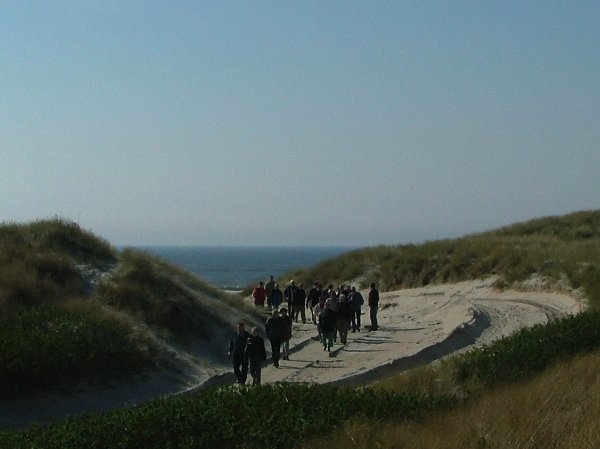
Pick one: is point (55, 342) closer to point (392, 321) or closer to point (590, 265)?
point (392, 321)

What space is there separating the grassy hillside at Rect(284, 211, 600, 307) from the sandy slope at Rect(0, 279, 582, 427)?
1.46 m

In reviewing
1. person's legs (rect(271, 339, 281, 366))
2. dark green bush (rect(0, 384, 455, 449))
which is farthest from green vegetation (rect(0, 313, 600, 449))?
person's legs (rect(271, 339, 281, 366))

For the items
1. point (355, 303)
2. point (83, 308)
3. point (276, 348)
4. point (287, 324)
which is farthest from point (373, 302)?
point (83, 308)

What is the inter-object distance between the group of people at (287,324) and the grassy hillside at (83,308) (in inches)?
84.3

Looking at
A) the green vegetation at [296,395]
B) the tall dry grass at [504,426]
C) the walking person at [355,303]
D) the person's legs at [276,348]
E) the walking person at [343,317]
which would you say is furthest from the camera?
the walking person at [355,303]

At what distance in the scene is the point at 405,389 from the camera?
16.3m

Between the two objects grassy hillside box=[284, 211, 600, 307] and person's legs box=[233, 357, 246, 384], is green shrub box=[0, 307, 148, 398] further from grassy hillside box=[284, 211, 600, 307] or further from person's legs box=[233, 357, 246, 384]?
grassy hillside box=[284, 211, 600, 307]

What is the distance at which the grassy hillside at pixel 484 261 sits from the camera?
3918 cm

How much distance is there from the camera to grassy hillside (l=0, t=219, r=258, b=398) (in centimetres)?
1992

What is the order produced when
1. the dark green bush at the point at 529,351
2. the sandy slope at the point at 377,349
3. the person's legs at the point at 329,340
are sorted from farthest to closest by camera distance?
the person's legs at the point at 329,340 < the sandy slope at the point at 377,349 < the dark green bush at the point at 529,351

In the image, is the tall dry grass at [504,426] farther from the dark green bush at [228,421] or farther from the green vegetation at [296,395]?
the dark green bush at [228,421]

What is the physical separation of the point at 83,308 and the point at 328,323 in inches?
277

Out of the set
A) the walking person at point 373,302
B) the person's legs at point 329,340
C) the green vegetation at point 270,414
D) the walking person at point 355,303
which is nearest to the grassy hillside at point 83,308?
the person's legs at point 329,340

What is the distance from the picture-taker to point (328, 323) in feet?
85.5
